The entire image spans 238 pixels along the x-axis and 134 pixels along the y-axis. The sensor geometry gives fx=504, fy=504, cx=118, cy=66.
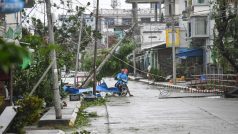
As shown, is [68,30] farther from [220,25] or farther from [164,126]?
[164,126]

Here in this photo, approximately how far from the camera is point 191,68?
170ft

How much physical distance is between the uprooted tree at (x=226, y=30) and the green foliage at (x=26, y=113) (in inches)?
830

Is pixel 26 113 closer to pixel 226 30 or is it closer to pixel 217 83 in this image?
pixel 217 83

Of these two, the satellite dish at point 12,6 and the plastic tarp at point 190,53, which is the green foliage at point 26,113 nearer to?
the satellite dish at point 12,6

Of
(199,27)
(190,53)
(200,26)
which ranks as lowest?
(190,53)

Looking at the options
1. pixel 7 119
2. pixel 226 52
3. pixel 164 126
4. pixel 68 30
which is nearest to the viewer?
pixel 7 119

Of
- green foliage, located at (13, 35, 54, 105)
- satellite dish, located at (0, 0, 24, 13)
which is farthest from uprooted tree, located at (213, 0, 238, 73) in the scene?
satellite dish, located at (0, 0, 24, 13)

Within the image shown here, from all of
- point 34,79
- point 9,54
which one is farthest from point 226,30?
point 9,54

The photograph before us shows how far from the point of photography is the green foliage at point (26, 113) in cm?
1256

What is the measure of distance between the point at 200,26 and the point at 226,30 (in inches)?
768

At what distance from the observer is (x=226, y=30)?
33.0 meters

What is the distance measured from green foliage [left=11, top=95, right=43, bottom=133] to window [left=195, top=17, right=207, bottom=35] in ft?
133

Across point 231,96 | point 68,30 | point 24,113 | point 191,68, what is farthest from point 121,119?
point 191,68

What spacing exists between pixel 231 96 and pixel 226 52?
5.39m
